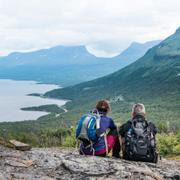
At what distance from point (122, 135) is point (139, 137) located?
0.69 meters

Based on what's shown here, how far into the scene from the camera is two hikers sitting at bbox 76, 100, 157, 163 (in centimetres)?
1320

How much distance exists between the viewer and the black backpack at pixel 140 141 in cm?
1317

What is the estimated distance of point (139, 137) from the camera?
519 inches

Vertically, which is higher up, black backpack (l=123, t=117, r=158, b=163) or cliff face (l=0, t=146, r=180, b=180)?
black backpack (l=123, t=117, r=158, b=163)

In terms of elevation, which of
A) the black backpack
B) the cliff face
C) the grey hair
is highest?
the grey hair

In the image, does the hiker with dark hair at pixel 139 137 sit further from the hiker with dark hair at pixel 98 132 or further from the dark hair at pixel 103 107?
the dark hair at pixel 103 107

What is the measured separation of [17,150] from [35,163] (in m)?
1.71

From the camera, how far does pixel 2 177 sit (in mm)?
10625

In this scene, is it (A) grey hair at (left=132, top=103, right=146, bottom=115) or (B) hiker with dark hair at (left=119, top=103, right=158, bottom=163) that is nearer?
(B) hiker with dark hair at (left=119, top=103, right=158, bottom=163)

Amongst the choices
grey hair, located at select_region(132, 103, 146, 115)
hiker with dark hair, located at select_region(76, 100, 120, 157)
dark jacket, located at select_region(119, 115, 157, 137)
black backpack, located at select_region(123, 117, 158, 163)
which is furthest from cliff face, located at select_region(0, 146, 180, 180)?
grey hair, located at select_region(132, 103, 146, 115)

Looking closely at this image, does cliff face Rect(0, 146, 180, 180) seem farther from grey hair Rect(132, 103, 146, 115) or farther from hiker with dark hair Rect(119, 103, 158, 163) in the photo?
grey hair Rect(132, 103, 146, 115)

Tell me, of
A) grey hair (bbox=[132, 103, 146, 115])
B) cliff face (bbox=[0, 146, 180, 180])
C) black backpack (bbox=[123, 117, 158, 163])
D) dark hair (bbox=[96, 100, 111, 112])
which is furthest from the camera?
dark hair (bbox=[96, 100, 111, 112])

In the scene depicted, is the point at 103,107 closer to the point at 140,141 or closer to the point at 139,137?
the point at 139,137

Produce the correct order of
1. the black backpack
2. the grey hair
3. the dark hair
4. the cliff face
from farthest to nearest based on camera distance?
the dark hair < the grey hair < the black backpack < the cliff face
